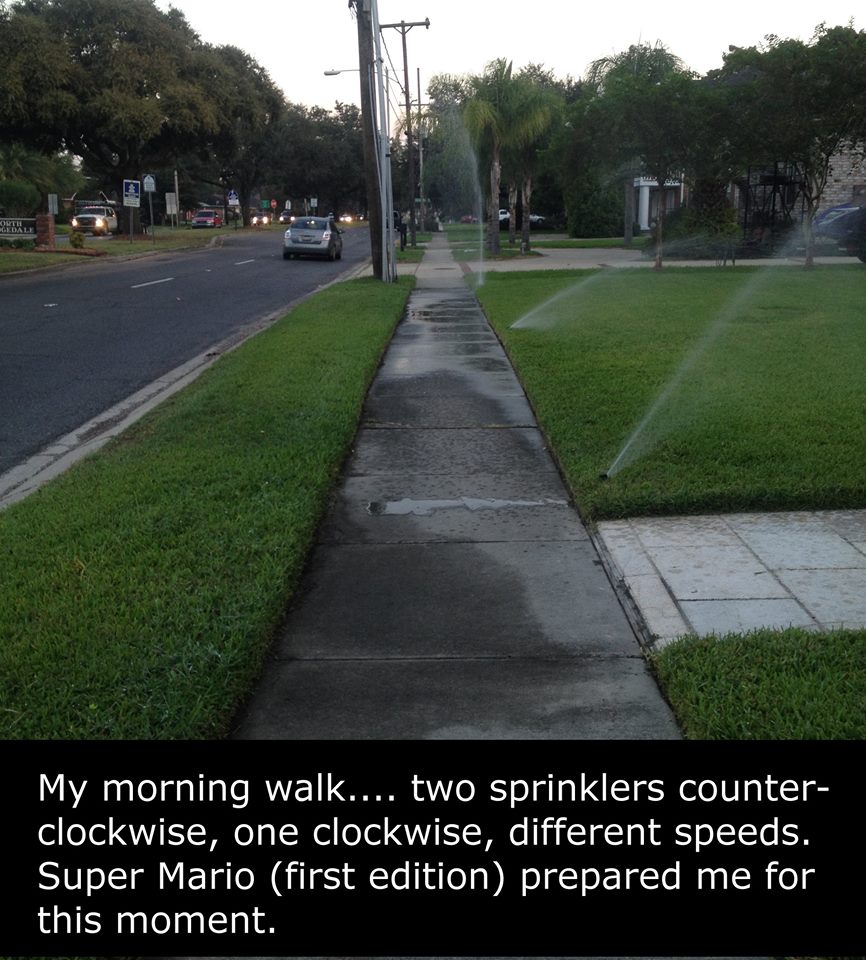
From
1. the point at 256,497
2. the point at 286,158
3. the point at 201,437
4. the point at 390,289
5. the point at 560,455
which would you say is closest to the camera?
the point at 256,497

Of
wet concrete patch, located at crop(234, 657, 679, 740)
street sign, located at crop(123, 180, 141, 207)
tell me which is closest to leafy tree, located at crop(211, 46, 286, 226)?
street sign, located at crop(123, 180, 141, 207)

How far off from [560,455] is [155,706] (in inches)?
171

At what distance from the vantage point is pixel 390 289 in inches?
887

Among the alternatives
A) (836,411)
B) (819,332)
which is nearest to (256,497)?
(836,411)

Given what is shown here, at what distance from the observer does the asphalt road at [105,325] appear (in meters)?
10.4

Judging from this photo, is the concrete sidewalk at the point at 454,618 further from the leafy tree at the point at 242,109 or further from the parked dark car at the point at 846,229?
the leafy tree at the point at 242,109

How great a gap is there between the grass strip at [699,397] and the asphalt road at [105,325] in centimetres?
415

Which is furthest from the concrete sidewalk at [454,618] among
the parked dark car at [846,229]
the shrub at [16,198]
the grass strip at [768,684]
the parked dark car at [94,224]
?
the parked dark car at [94,224]

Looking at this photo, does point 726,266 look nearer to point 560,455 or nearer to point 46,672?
point 560,455

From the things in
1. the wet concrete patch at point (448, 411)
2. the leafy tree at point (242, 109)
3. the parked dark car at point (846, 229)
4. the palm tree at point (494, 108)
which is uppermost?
the leafy tree at point (242, 109)

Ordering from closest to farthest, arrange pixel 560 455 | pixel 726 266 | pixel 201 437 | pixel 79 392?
pixel 560 455, pixel 201 437, pixel 79 392, pixel 726 266

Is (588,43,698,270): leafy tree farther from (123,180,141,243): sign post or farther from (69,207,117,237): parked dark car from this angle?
(69,207,117,237): parked dark car

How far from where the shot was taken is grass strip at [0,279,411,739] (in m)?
3.89

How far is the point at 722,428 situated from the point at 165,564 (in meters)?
4.44
